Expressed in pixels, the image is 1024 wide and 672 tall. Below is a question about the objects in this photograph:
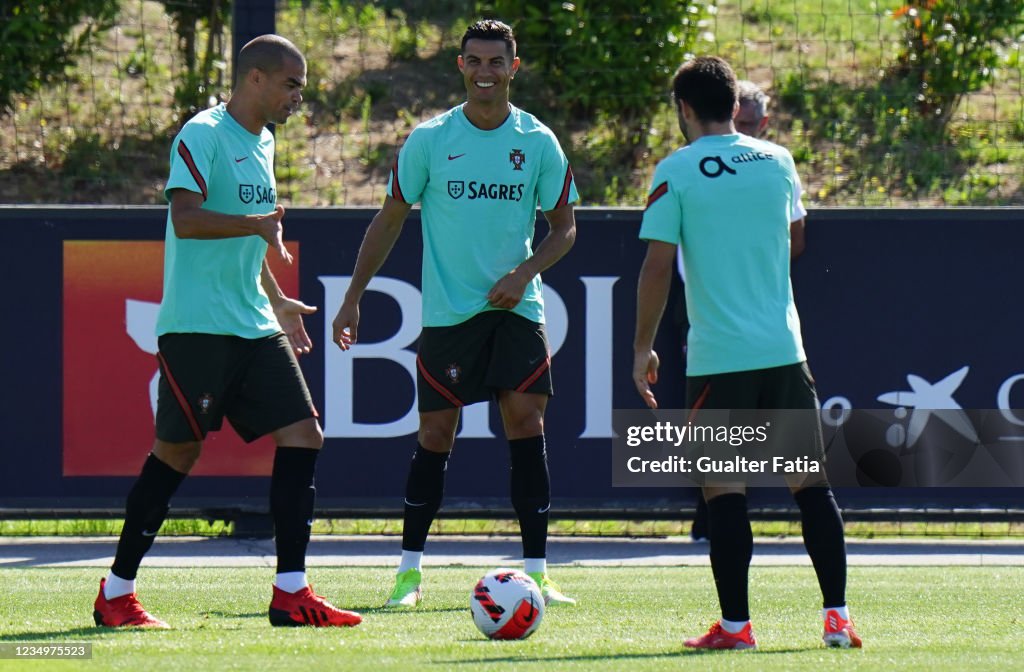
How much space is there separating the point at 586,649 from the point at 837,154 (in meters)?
8.83

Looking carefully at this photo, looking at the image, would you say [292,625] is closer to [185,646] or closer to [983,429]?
[185,646]

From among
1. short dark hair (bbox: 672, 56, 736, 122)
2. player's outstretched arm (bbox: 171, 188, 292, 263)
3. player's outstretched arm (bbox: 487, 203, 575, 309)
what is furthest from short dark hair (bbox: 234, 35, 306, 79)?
short dark hair (bbox: 672, 56, 736, 122)

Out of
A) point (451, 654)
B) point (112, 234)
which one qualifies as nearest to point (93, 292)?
point (112, 234)

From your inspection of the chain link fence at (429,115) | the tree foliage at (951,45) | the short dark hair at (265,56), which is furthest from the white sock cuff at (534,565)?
the tree foliage at (951,45)

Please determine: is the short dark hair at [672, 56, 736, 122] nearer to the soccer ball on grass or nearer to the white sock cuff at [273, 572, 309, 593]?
the soccer ball on grass

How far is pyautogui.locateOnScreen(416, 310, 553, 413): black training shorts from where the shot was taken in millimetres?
6199

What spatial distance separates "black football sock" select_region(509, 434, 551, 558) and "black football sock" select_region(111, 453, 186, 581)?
4.47ft

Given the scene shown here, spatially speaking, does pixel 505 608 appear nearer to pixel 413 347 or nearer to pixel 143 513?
pixel 143 513

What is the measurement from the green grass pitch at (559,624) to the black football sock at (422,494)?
11.1 inches

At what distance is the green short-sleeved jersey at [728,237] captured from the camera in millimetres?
5141

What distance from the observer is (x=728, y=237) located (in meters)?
5.16

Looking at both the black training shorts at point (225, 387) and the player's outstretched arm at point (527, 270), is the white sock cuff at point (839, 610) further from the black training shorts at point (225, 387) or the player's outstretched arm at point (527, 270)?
the black training shorts at point (225, 387)

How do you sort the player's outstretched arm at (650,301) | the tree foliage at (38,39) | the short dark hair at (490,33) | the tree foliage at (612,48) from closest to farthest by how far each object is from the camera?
the player's outstretched arm at (650,301), the short dark hair at (490,33), the tree foliage at (38,39), the tree foliage at (612,48)

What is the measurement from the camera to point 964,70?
13.2 metres
